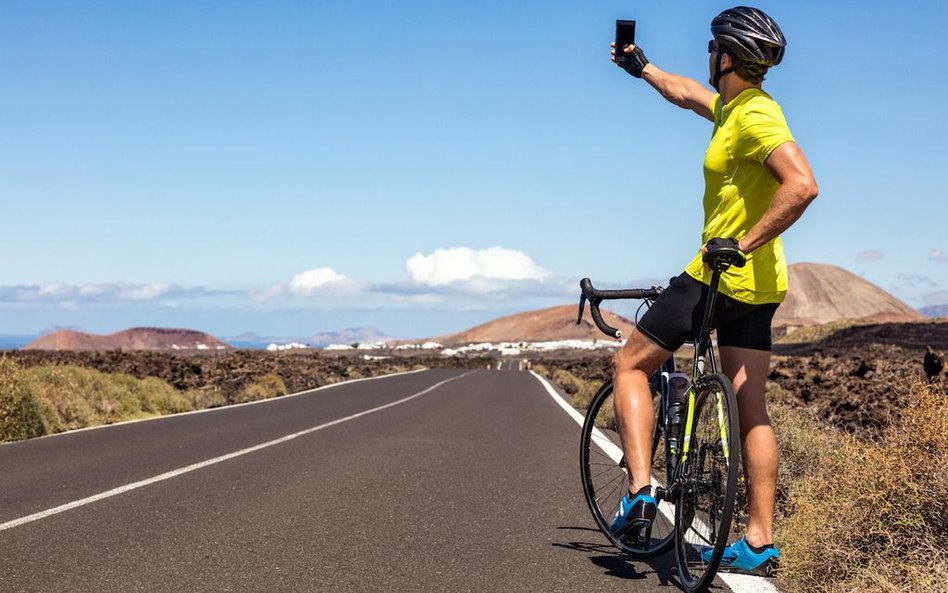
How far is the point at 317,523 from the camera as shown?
6766mm

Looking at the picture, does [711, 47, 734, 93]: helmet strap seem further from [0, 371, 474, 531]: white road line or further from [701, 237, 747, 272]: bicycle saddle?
[0, 371, 474, 531]: white road line

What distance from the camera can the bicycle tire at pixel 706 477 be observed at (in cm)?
432

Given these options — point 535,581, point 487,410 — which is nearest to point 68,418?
point 487,410

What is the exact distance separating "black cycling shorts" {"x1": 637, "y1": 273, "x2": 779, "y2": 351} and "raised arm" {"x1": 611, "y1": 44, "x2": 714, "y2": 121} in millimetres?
1030

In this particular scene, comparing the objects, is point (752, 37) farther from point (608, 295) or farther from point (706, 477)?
point (706, 477)

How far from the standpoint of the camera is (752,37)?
4555 mm

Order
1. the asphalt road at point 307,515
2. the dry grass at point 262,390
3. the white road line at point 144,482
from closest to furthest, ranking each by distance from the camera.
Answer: the asphalt road at point 307,515, the white road line at point 144,482, the dry grass at point 262,390

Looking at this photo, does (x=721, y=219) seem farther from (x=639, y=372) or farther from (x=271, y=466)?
(x=271, y=466)

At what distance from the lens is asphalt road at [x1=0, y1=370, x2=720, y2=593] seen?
5262 millimetres

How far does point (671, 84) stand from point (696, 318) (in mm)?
1496

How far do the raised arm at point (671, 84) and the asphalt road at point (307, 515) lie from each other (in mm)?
2537

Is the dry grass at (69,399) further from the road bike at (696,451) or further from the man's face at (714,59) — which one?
the man's face at (714,59)

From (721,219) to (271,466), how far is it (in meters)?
6.32

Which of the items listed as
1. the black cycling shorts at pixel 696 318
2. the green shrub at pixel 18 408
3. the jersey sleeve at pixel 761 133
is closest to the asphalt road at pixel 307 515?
the green shrub at pixel 18 408
